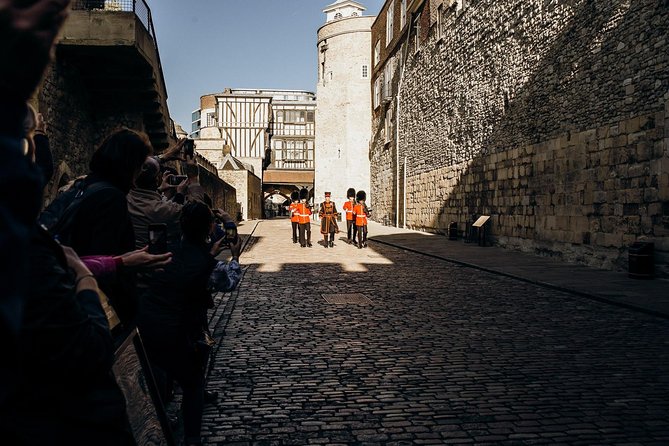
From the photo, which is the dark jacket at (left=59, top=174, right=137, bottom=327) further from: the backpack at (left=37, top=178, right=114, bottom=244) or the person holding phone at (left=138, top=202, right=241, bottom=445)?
the person holding phone at (left=138, top=202, right=241, bottom=445)

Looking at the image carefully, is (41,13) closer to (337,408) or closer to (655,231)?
(337,408)

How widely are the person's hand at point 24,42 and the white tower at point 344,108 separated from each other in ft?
131

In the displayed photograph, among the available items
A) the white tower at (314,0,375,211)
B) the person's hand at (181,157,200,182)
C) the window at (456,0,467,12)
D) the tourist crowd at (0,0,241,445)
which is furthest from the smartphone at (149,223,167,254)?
the white tower at (314,0,375,211)

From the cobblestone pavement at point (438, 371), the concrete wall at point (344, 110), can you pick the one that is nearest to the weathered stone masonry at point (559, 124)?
the cobblestone pavement at point (438, 371)

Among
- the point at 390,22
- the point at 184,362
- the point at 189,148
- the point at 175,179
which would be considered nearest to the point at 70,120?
the point at 189,148

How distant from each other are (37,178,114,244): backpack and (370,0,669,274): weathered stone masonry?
9413 mm

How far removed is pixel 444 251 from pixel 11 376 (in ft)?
47.2

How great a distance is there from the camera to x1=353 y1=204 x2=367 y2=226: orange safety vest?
1665 centimetres

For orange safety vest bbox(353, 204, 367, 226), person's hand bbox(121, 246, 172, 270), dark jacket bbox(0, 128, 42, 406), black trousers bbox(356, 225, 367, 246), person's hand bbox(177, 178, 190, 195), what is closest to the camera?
dark jacket bbox(0, 128, 42, 406)

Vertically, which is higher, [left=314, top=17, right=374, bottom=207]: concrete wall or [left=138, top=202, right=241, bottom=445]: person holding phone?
[left=314, top=17, right=374, bottom=207]: concrete wall

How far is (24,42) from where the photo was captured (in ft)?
3.52

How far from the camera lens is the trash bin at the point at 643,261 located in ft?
31.4

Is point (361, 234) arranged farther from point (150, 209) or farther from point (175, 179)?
point (150, 209)

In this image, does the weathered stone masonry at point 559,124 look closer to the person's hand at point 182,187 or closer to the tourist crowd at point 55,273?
the person's hand at point 182,187
